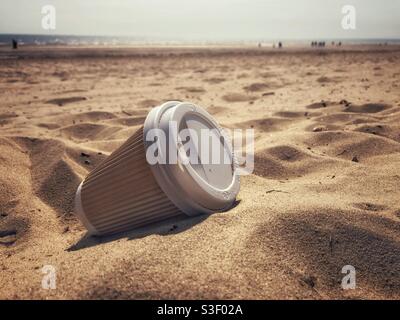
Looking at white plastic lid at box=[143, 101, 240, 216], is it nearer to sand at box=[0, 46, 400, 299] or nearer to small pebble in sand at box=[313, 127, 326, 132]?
sand at box=[0, 46, 400, 299]

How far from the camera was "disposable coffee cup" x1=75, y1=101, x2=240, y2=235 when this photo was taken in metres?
1.78

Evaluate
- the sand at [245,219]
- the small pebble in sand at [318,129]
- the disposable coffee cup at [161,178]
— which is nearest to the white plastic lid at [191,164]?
the disposable coffee cup at [161,178]

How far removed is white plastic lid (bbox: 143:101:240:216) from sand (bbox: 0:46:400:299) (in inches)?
4.1

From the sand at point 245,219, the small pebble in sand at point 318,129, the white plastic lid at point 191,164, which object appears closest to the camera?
the sand at point 245,219

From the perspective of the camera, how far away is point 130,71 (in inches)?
424

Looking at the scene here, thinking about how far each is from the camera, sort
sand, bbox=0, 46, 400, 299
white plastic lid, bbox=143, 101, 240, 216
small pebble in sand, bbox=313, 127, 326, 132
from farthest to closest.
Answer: small pebble in sand, bbox=313, 127, 326, 132
white plastic lid, bbox=143, 101, 240, 216
sand, bbox=0, 46, 400, 299

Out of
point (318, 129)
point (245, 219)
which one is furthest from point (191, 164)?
point (318, 129)

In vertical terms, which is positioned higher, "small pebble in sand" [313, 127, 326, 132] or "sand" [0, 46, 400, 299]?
"small pebble in sand" [313, 127, 326, 132]

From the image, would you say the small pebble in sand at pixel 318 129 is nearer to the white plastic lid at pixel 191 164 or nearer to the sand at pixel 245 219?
the sand at pixel 245 219

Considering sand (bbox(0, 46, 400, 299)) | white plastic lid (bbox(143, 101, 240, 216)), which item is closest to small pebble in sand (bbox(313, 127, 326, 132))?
sand (bbox(0, 46, 400, 299))

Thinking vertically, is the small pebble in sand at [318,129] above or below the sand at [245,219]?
above

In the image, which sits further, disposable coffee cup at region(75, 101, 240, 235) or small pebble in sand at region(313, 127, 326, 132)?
small pebble in sand at region(313, 127, 326, 132)

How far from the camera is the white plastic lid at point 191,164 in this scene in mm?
1764
